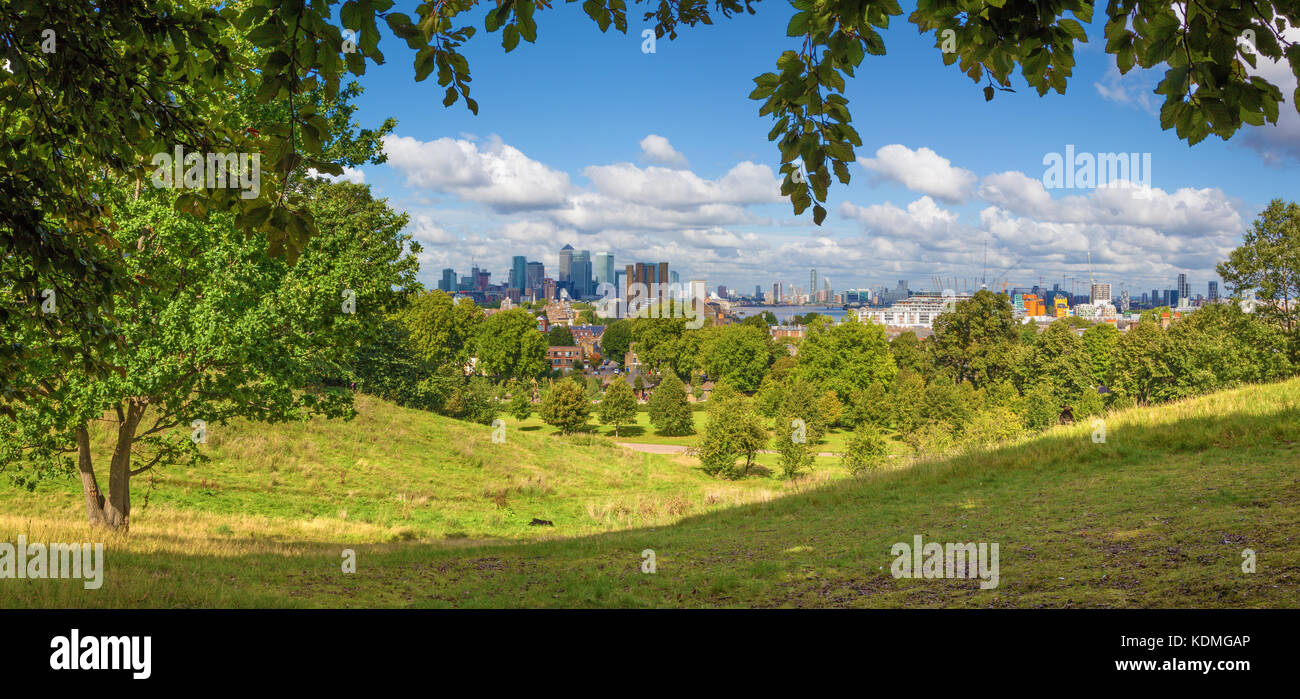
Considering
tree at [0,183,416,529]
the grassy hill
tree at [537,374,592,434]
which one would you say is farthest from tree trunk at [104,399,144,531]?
tree at [537,374,592,434]

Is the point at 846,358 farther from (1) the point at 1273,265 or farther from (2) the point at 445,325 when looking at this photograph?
(2) the point at 445,325

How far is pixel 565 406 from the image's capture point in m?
55.1

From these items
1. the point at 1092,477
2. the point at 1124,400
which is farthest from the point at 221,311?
the point at 1124,400

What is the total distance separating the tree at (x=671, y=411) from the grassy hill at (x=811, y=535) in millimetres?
39772

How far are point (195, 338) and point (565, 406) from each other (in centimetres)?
4336

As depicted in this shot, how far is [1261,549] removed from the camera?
647 centimetres

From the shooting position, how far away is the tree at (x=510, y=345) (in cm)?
8362

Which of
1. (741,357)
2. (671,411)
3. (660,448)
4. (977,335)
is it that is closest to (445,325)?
(671,411)

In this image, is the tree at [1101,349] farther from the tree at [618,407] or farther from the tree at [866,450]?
the tree at [618,407]

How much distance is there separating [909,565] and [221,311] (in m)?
12.1

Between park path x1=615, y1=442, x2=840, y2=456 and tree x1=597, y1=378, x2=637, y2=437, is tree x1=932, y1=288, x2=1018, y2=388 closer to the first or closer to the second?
park path x1=615, y1=442, x2=840, y2=456

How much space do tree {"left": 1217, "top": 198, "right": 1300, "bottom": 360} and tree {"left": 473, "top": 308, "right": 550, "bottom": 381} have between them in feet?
215

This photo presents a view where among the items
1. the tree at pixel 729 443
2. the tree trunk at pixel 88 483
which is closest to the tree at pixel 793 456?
the tree at pixel 729 443

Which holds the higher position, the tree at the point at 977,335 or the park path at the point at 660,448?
the tree at the point at 977,335
